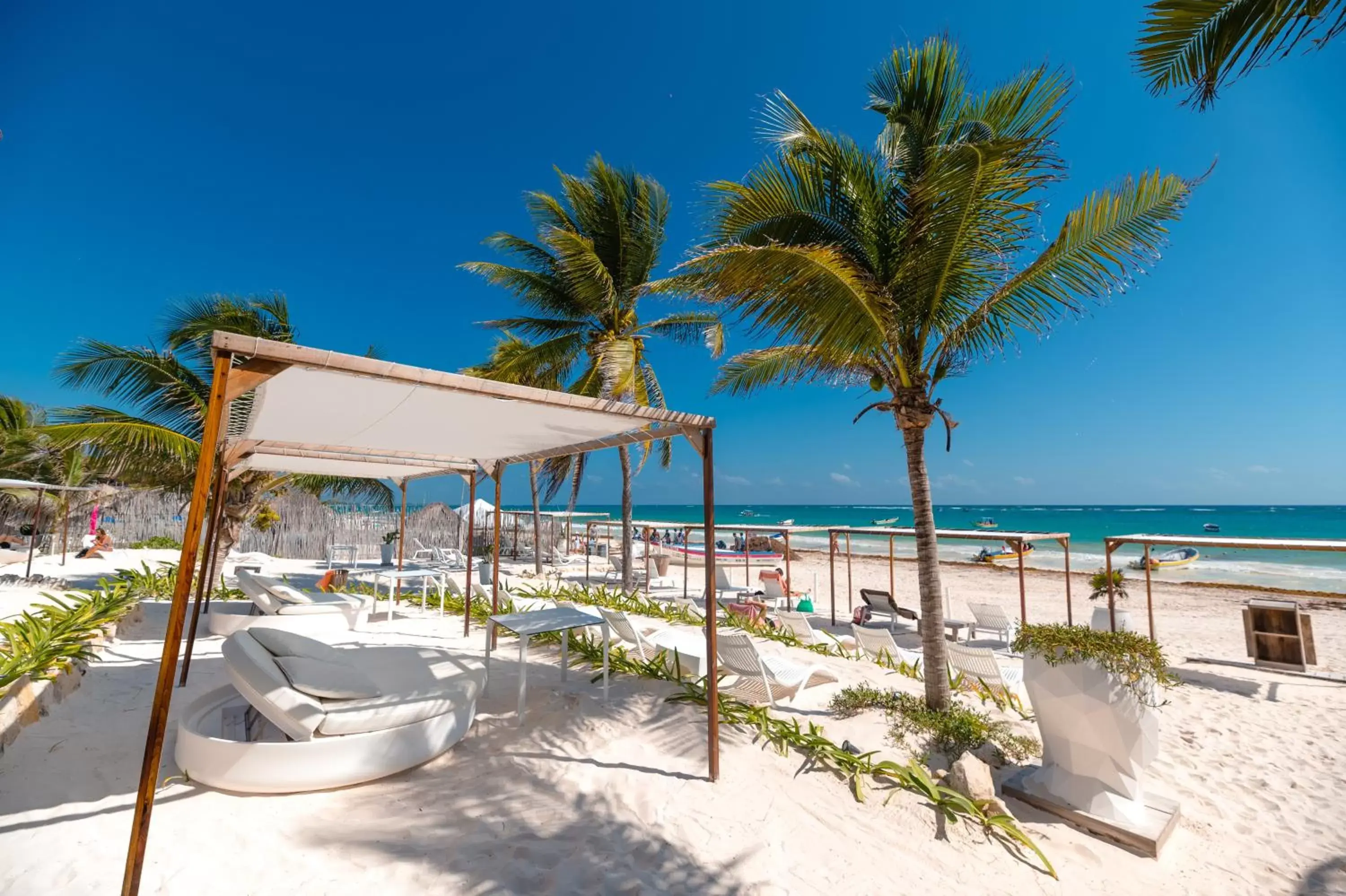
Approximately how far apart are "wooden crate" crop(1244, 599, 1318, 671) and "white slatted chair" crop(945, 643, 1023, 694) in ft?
14.9

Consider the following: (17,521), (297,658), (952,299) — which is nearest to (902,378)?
(952,299)

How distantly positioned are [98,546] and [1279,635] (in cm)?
2647

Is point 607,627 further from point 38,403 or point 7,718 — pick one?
point 38,403

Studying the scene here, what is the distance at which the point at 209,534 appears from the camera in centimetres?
554

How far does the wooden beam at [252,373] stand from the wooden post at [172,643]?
0.07m

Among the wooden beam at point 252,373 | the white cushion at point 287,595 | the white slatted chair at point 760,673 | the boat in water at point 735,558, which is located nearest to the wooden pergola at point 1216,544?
the white slatted chair at point 760,673

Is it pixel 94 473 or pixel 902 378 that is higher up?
pixel 902 378

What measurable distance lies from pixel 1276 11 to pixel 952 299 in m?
2.90

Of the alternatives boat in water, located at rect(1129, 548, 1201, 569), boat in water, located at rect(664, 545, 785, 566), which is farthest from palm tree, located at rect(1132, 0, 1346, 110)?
boat in water, located at rect(1129, 548, 1201, 569)

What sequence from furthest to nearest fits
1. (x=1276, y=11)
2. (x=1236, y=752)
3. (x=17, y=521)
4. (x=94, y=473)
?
(x=17, y=521) < (x=94, y=473) < (x=1236, y=752) < (x=1276, y=11)

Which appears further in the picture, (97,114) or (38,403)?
(38,403)

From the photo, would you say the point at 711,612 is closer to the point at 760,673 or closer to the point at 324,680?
the point at 760,673

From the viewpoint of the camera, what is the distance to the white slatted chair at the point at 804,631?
7.77m

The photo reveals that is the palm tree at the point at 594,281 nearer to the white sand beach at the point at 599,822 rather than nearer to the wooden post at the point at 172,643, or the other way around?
the white sand beach at the point at 599,822
